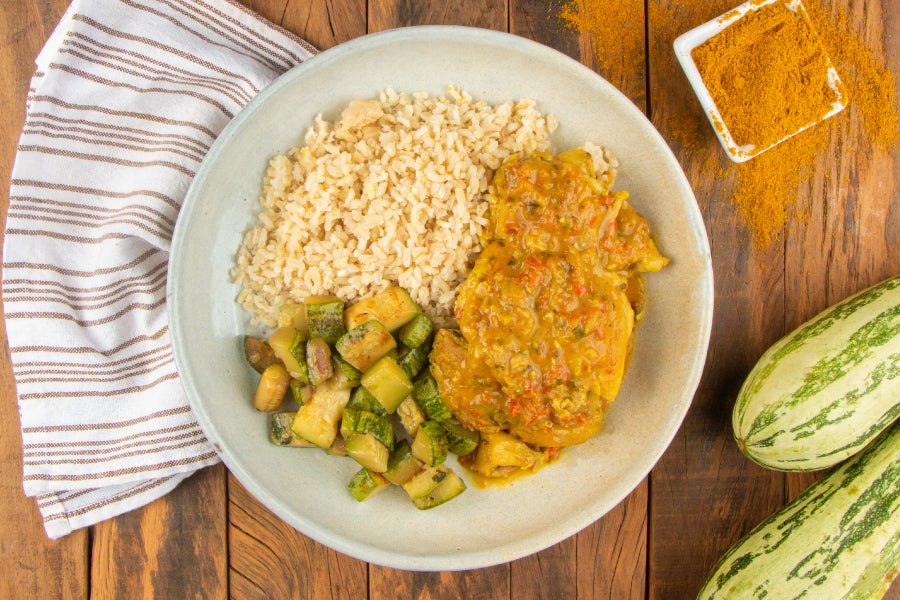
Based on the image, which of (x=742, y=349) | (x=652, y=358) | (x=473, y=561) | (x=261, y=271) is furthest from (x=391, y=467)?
(x=742, y=349)

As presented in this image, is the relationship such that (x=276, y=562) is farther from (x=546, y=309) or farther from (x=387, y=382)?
A: (x=546, y=309)

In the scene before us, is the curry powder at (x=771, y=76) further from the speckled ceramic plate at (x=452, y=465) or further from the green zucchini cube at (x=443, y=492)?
the green zucchini cube at (x=443, y=492)

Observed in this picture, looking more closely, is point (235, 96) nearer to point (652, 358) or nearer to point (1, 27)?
point (1, 27)

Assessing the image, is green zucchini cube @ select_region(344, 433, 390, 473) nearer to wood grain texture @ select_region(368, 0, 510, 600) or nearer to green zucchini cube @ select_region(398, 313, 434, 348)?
green zucchini cube @ select_region(398, 313, 434, 348)

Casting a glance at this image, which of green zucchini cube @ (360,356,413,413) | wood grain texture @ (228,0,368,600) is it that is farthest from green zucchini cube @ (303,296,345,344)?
wood grain texture @ (228,0,368,600)

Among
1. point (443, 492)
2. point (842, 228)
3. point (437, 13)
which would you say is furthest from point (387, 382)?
point (842, 228)
